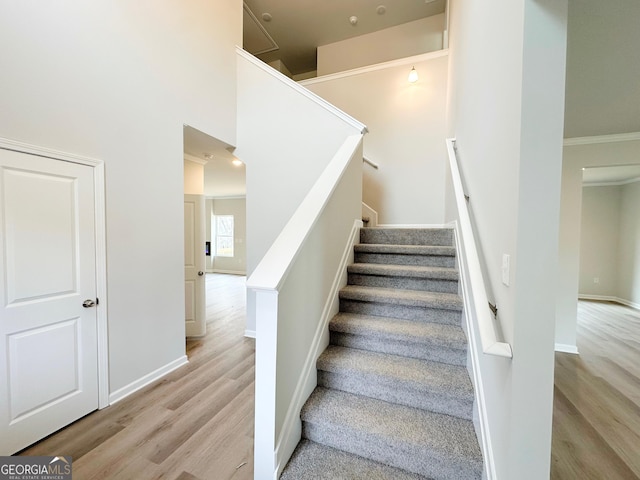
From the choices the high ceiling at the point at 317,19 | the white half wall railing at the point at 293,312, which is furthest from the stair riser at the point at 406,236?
the high ceiling at the point at 317,19

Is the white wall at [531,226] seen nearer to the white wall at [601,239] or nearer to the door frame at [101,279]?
the door frame at [101,279]

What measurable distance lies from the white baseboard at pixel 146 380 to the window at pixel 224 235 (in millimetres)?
6892

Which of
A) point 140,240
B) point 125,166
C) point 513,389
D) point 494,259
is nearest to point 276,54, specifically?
point 125,166

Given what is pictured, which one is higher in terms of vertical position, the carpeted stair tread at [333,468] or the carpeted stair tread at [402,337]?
the carpeted stair tread at [402,337]

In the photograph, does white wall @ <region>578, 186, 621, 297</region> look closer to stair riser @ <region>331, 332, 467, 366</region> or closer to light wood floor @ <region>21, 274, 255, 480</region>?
stair riser @ <region>331, 332, 467, 366</region>

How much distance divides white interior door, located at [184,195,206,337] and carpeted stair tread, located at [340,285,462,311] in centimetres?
233

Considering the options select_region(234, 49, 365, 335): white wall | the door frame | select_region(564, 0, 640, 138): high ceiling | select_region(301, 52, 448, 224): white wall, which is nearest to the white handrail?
select_region(564, 0, 640, 138): high ceiling

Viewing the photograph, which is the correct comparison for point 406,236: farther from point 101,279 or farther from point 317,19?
point 317,19

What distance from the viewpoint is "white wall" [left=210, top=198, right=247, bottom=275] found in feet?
29.8

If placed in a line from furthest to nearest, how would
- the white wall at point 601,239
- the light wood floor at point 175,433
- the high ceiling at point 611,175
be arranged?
the white wall at point 601,239 < the high ceiling at point 611,175 < the light wood floor at point 175,433

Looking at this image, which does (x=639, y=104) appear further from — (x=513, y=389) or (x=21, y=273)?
(x=21, y=273)

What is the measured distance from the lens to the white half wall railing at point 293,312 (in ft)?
4.30

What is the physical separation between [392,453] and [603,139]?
4.51 meters

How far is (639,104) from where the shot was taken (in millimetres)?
2443
